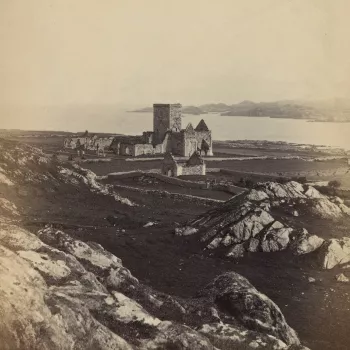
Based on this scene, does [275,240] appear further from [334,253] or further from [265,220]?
[334,253]

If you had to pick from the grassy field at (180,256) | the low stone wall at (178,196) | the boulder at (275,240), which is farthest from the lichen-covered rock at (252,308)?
the low stone wall at (178,196)

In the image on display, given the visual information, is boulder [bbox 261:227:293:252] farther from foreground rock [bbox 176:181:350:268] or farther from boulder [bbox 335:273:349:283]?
boulder [bbox 335:273:349:283]

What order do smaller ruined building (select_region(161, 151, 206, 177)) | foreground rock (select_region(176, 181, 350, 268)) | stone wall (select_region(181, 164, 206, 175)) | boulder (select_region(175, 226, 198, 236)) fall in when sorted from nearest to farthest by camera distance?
foreground rock (select_region(176, 181, 350, 268))
boulder (select_region(175, 226, 198, 236))
smaller ruined building (select_region(161, 151, 206, 177))
stone wall (select_region(181, 164, 206, 175))

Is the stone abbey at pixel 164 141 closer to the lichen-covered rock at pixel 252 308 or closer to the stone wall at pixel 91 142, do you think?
the stone wall at pixel 91 142

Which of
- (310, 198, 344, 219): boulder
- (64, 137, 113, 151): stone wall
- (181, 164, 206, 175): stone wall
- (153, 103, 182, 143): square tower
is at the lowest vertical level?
(310, 198, 344, 219): boulder

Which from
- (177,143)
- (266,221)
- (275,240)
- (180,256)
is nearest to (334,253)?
(275,240)

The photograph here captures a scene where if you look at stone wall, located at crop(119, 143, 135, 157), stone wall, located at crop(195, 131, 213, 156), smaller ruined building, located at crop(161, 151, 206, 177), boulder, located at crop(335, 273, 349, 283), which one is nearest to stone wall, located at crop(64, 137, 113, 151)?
stone wall, located at crop(119, 143, 135, 157)

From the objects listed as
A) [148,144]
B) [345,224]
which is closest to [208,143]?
[148,144]
